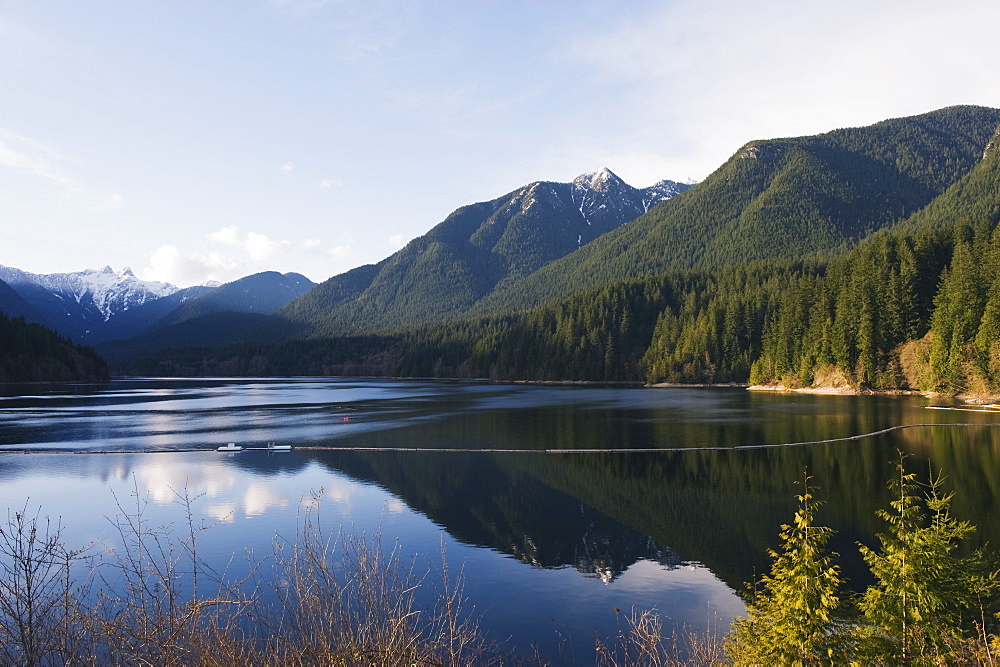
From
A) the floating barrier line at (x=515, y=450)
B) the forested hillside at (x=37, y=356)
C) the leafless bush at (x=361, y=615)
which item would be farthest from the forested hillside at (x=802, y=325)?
the forested hillside at (x=37, y=356)

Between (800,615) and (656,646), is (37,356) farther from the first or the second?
(800,615)

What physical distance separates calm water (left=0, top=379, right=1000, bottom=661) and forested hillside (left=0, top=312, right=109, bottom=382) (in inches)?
3362

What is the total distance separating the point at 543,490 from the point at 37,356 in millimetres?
151812

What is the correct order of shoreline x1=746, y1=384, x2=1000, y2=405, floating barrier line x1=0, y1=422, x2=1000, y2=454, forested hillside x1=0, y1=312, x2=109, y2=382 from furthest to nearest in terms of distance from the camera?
forested hillside x1=0, y1=312, x2=109, y2=382 < shoreline x1=746, y1=384, x2=1000, y2=405 < floating barrier line x1=0, y1=422, x2=1000, y2=454

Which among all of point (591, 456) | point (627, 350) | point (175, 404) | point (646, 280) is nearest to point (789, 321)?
point (627, 350)

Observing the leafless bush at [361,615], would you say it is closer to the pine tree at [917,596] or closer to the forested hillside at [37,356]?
the pine tree at [917,596]

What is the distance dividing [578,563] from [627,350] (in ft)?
484

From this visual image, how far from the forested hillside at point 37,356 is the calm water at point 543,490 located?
8538 centimetres

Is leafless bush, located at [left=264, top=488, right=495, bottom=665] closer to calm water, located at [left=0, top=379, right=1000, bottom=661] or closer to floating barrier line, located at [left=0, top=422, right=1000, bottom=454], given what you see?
calm water, located at [left=0, top=379, right=1000, bottom=661]

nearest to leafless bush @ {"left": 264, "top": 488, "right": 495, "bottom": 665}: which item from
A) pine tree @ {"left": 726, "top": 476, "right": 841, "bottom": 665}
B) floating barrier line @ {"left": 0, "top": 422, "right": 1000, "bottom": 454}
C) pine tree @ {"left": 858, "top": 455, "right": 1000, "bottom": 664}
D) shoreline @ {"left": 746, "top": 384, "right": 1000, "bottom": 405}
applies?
pine tree @ {"left": 726, "top": 476, "right": 841, "bottom": 665}

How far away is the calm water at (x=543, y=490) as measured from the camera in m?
20.9

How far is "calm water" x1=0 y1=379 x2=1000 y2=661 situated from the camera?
20922mm

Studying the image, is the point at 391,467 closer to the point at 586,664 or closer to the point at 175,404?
the point at 586,664

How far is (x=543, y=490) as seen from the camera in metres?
35.8
